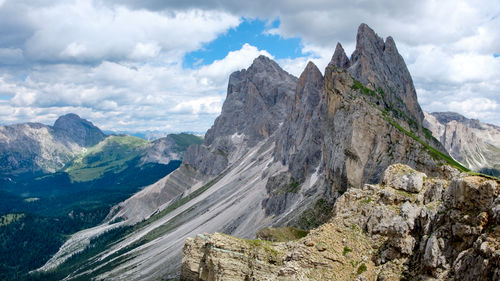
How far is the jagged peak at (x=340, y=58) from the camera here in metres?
175

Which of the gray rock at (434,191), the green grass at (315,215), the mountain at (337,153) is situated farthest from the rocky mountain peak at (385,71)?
the gray rock at (434,191)

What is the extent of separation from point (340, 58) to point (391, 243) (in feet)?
513

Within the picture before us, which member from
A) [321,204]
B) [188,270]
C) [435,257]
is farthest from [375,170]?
[435,257]

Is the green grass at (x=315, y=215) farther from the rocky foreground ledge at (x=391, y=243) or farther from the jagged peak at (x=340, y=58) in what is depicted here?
the jagged peak at (x=340, y=58)

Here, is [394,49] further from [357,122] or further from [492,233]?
[492,233]

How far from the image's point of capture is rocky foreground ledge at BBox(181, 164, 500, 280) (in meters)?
26.2

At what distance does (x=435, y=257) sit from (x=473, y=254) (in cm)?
367

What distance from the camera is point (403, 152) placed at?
8712 cm

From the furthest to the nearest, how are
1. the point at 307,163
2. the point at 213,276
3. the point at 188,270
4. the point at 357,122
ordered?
1. the point at 307,163
2. the point at 357,122
3. the point at 188,270
4. the point at 213,276

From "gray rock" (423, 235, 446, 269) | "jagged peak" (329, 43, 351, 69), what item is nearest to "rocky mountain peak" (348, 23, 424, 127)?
"jagged peak" (329, 43, 351, 69)

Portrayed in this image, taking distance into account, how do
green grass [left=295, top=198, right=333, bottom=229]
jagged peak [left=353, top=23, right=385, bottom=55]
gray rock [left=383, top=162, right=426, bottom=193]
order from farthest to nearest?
1. jagged peak [left=353, top=23, right=385, bottom=55]
2. green grass [left=295, top=198, right=333, bottom=229]
3. gray rock [left=383, top=162, right=426, bottom=193]

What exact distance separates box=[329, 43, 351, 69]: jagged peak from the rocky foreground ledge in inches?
5531

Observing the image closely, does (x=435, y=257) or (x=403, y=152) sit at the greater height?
(x=403, y=152)

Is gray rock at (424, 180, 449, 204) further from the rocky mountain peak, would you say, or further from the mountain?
the rocky mountain peak
